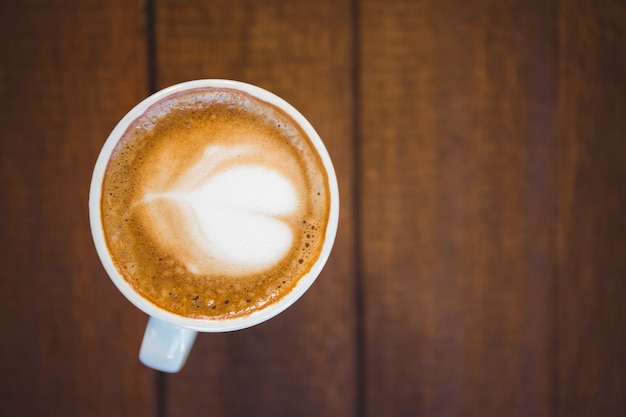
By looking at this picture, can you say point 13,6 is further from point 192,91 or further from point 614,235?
point 614,235

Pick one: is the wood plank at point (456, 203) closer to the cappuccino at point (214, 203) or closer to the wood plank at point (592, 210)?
the wood plank at point (592, 210)

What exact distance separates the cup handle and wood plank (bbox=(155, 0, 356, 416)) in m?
0.11

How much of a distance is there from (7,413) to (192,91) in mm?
440

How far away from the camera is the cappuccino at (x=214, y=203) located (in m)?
0.49

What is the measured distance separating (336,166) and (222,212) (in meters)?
0.16

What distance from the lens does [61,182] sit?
0.58 m

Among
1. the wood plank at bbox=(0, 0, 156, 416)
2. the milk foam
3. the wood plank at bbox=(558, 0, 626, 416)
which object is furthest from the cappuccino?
the wood plank at bbox=(558, 0, 626, 416)

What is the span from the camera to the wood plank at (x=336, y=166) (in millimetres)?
580

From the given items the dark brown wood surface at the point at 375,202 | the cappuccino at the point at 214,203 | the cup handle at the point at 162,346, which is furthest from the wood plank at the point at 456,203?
the cup handle at the point at 162,346

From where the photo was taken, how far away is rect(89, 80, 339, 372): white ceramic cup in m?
0.48

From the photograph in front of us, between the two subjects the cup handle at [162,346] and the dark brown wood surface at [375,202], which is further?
the dark brown wood surface at [375,202]

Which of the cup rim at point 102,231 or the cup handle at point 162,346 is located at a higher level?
the cup rim at point 102,231

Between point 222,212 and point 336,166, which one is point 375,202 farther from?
point 222,212

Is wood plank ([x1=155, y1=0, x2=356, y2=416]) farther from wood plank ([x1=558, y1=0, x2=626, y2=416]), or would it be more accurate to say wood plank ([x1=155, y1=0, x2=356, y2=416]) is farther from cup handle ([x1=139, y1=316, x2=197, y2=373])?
wood plank ([x1=558, y1=0, x2=626, y2=416])
